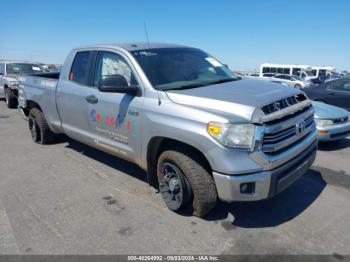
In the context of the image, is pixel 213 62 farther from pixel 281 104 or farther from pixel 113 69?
pixel 281 104

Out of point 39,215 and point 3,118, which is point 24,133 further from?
point 39,215

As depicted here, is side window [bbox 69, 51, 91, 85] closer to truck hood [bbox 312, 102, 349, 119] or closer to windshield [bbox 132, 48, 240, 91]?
windshield [bbox 132, 48, 240, 91]

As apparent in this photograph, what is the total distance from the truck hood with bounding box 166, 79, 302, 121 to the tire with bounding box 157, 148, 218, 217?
58 centimetres

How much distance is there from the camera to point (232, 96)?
3.16 meters

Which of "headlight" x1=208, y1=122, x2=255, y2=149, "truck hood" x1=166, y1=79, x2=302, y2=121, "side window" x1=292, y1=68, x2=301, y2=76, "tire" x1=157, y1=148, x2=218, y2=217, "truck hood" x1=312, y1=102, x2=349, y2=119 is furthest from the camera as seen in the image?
"side window" x1=292, y1=68, x2=301, y2=76

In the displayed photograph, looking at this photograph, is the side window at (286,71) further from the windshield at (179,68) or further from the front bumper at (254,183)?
the front bumper at (254,183)

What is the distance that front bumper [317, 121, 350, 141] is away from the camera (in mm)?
5965

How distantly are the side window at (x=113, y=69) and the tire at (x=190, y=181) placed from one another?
3.39 ft

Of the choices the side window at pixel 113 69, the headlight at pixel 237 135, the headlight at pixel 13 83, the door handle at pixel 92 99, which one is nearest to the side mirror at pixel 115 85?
the side window at pixel 113 69

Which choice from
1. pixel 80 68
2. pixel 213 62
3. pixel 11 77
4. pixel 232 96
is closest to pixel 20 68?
pixel 11 77

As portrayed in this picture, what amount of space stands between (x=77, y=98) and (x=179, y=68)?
174cm

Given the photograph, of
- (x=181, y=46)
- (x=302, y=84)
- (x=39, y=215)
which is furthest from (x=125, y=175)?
(x=302, y=84)

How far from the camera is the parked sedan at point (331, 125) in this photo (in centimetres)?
598

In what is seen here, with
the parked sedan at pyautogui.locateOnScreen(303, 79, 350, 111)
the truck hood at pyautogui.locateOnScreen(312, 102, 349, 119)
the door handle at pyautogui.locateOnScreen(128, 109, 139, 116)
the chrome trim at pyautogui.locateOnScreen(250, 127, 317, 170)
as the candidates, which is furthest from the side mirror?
the parked sedan at pyautogui.locateOnScreen(303, 79, 350, 111)
